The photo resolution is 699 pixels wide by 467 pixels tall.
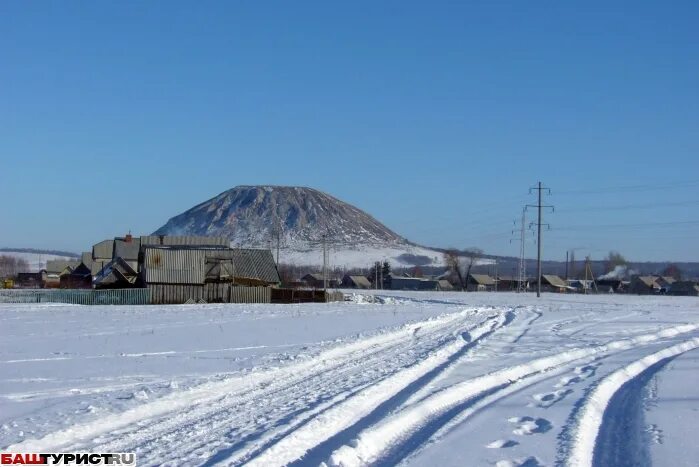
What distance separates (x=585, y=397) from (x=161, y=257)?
52156 millimetres

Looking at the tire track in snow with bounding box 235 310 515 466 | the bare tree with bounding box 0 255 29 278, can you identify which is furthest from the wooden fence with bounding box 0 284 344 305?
the bare tree with bounding box 0 255 29 278

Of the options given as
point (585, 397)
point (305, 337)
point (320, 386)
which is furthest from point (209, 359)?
point (585, 397)

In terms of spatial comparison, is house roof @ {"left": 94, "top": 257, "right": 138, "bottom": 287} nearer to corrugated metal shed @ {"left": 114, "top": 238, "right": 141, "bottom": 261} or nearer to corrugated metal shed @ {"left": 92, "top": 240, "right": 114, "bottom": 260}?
corrugated metal shed @ {"left": 114, "top": 238, "right": 141, "bottom": 261}

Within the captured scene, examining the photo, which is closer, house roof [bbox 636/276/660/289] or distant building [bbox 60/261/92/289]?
distant building [bbox 60/261/92/289]

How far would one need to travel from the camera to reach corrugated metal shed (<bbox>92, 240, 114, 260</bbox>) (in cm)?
9694

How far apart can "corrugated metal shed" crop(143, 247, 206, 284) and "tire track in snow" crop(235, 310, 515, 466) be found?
4670cm

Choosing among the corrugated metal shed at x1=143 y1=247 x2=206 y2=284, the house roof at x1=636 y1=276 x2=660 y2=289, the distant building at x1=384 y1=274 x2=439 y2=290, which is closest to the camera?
the corrugated metal shed at x1=143 y1=247 x2=206 y2=284

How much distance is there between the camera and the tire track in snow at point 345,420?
816 cm

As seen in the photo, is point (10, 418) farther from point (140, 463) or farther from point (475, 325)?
point (475, 325)

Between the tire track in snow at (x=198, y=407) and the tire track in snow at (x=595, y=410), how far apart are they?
3.88 meters

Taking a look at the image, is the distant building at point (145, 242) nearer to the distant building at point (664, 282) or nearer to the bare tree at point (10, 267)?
the bare tree at point (10, 267)

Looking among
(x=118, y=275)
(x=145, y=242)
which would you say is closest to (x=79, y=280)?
(x=145, y=242)

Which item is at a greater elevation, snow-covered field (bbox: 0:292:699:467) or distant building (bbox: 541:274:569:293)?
distant building (bbox: 541:274:569:293)

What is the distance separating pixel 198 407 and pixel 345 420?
2.41 meters
